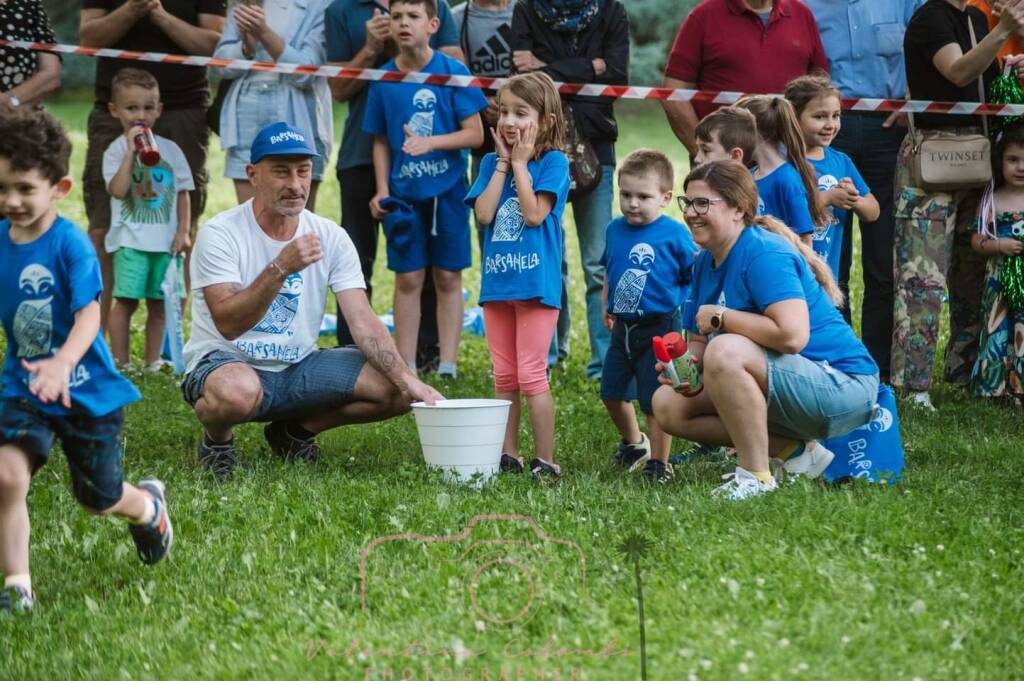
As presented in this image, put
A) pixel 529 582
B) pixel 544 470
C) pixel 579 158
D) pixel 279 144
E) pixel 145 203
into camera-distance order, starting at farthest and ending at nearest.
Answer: pixel 145 203 < pixel 579 158 < pixel 544 470 < pixel 279 144 < pixel 529 582

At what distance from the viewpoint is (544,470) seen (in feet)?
19.7

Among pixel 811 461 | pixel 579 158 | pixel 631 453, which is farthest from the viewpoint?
pixel 579 158

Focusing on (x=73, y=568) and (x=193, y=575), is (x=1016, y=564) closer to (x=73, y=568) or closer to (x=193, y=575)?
(x=193, y=575)

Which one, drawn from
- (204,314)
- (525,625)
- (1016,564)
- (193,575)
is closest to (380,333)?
(204,314)

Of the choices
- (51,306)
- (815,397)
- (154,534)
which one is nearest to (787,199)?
(815,397)

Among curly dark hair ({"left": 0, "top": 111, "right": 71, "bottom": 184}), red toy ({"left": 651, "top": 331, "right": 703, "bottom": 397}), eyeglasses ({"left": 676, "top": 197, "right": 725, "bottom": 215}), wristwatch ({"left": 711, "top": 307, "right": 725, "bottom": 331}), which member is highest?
curly dark hair ({"left": 0, "top": 111, "right": 71, "bottom": 184})

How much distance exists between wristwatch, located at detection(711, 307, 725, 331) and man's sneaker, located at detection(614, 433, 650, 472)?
1071mm

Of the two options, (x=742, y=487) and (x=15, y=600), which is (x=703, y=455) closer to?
(x=742, y=487)

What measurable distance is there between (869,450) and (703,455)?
3.14 feet

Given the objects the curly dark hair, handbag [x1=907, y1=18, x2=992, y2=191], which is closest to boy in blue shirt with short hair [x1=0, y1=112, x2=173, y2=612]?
the curly dark hair

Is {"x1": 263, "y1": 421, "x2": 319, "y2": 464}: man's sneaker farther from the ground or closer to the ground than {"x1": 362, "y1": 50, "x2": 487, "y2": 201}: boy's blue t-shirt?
closer to the ground

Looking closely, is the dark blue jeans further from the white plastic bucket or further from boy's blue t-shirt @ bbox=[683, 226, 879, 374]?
the white plastic bucket

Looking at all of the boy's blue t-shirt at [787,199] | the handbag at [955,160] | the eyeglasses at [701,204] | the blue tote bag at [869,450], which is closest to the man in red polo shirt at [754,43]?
the handbag at [955,160]

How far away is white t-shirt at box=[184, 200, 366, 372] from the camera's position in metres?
5.96
